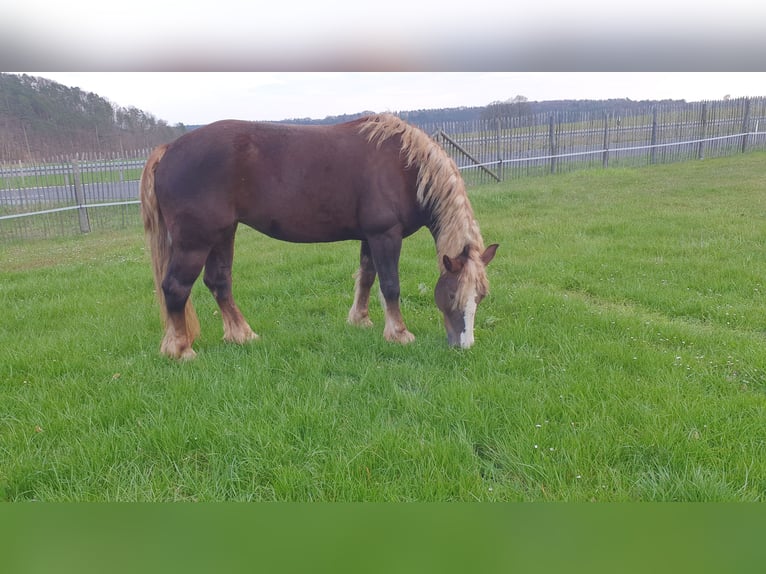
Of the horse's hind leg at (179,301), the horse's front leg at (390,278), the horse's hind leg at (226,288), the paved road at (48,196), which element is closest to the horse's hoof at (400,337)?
the horse's front leg at (390,278)

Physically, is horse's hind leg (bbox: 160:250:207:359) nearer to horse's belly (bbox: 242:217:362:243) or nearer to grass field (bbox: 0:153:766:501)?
grass field (bbox: 0:153:766:501)

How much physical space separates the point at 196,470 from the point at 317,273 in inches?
154

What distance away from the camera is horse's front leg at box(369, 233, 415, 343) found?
415cm

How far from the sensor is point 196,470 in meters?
2.35

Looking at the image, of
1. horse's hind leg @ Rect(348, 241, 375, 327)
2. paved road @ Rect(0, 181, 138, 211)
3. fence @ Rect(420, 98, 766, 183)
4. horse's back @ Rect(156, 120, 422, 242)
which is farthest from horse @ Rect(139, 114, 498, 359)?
fence @ Rect(420, 98, 766, 183)

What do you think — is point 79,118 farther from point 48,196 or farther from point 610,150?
point 610,150

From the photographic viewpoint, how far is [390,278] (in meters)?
4.24

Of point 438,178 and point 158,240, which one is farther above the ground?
point 438,178

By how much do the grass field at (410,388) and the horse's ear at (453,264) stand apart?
0.64 m

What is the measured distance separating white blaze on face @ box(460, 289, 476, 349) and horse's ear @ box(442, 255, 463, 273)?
22 cm

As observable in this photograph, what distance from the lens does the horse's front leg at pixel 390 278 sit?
13.6 feet

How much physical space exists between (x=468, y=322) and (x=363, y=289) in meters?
1.21

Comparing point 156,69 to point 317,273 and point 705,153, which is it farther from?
point 705,153

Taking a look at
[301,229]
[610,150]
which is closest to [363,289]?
[301,229]
